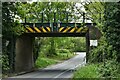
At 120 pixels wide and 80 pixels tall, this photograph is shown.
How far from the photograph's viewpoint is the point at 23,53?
36.2 m

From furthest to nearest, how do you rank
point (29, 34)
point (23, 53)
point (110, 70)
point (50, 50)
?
point (50, 50) < point (23, 53) < point (29, 34) < point (110, 70)

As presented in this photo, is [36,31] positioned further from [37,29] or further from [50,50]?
[50,50]

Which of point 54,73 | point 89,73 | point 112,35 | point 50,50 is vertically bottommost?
point 50,50

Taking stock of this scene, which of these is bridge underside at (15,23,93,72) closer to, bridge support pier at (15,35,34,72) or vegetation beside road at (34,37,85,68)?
bridge support pier at (15,35,34,72)

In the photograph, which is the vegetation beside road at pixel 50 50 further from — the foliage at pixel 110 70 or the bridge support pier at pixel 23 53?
the foliage at pixel 110 70

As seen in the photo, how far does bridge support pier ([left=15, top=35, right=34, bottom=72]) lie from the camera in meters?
35.0

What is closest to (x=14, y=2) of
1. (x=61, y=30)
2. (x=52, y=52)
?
(x=61, y=30)

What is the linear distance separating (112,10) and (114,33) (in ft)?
2.74

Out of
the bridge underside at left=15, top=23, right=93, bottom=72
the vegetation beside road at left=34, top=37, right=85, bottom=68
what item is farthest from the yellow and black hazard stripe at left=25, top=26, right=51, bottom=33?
the vegetation beside road at left=34, top=37, right=85, bottom=68

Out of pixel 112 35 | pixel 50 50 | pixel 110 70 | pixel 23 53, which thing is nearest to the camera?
pixel 112 35

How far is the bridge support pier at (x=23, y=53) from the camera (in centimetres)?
3498

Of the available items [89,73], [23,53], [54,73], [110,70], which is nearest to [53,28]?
[54,73]

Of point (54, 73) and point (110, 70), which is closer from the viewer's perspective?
point (110, 70)

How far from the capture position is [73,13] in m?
27.0
